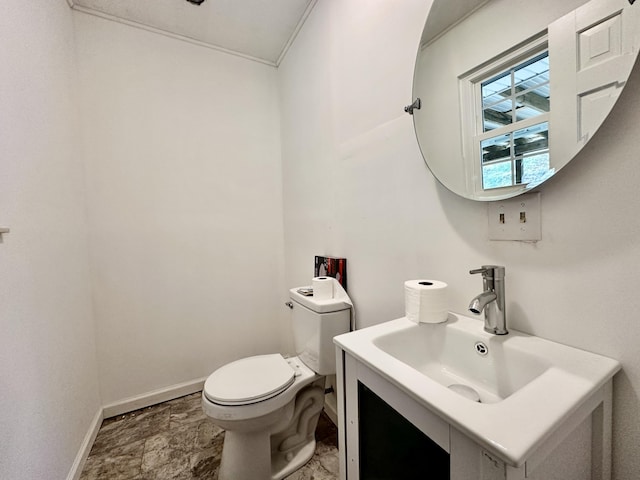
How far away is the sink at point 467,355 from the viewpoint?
643 mm

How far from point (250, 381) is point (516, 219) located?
1.21m

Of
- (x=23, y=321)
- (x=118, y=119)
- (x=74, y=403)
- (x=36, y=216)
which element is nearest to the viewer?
(x=23, y=321)

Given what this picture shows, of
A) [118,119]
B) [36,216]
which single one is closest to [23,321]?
[36,216]

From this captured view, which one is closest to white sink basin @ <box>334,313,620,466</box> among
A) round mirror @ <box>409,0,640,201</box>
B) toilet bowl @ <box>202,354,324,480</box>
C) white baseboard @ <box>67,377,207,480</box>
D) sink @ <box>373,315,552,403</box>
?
sink @ <box>373,315,552,403</box>

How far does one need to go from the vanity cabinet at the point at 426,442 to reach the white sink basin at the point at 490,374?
0.7 inches

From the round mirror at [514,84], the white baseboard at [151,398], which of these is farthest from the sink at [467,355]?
the white baseboard at [151,398]

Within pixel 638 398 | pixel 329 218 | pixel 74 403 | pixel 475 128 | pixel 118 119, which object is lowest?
pixel 74 403

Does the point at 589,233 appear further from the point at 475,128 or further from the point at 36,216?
the point at 36,216

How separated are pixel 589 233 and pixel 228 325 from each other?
6.58 feet

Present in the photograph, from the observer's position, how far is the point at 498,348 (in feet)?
2.24

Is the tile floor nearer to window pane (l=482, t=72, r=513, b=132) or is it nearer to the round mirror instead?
the round mirror

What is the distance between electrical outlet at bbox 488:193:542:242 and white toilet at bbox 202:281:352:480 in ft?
2.51

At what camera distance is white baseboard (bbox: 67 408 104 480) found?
1.20 metres

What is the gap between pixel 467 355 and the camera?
0.76m
